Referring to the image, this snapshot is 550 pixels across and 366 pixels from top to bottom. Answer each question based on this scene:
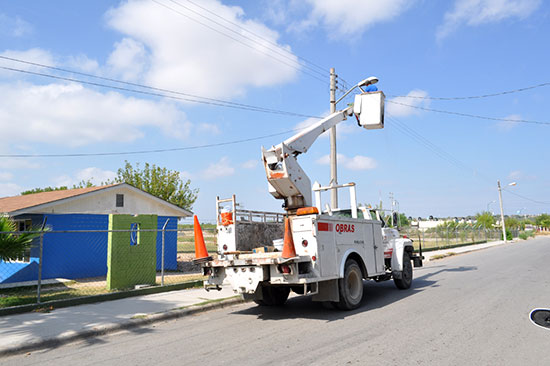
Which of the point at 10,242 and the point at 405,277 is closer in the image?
the point at 10,242

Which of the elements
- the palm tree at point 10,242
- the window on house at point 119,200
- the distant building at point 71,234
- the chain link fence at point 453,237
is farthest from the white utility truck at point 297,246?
the chain link fence at point 453,237

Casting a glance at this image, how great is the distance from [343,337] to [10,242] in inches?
287

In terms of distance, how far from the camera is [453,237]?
42000mm

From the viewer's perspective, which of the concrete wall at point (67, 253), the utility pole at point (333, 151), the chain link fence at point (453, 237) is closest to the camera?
the concrete wall at point (67, 253)

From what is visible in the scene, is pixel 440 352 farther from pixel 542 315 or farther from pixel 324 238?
pixel 324 238

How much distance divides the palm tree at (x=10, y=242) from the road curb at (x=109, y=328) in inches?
129

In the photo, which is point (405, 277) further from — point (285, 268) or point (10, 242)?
point (10, 242)

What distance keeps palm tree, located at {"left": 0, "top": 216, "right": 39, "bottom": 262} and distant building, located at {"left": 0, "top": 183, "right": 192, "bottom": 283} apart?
16.0ft

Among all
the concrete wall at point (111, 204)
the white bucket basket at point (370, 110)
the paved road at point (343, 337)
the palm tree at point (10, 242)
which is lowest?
the paved road at point (343, 337)

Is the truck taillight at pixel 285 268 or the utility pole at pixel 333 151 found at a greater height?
the utility pole at pixel 333 151

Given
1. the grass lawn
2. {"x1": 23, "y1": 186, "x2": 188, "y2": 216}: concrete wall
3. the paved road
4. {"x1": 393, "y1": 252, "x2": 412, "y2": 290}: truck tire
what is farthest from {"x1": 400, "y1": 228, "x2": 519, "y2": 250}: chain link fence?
the grass lawn

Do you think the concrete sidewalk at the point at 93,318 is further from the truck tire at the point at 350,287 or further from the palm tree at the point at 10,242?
the truck tire at the point at 350,287

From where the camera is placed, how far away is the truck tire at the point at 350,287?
8.34 meters

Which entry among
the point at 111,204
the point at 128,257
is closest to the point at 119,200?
the point at 111,204
